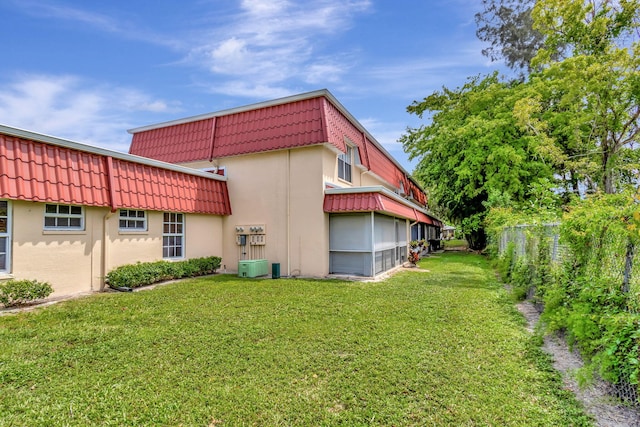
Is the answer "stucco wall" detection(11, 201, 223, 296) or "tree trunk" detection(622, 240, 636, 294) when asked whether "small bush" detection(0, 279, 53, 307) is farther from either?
"tree trunk" detection(622, 240, 636, 294)

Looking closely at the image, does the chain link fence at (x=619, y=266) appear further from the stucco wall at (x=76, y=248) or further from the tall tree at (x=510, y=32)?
the tall tree at (x=510, y=32)

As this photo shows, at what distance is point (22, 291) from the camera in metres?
6.39

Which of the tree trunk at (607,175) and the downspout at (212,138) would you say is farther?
the tree trunk at (607,175)

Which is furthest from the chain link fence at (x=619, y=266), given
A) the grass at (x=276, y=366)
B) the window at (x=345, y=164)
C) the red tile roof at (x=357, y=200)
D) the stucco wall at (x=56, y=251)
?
the stucco wall at (x=56, y=251)

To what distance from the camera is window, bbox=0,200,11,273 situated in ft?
21.4

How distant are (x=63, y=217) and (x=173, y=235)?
327 centimetres

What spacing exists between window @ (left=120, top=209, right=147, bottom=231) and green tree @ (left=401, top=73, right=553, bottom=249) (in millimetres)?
17213

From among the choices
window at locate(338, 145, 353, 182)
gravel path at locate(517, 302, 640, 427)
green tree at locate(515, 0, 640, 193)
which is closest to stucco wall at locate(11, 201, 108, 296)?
window at locate(338, 145, 353, 182)

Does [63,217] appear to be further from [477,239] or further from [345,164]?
[477,239]

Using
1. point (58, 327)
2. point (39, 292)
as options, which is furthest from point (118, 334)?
point (39, 292)

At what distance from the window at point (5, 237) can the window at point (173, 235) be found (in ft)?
12.6

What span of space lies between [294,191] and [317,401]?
Result: 8.75 meters

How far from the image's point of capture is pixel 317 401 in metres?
2.96

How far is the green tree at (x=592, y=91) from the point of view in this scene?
50.2ft
